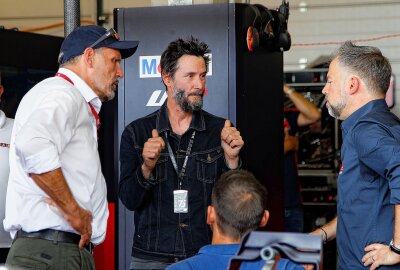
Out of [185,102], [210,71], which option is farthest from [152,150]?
[210,71]

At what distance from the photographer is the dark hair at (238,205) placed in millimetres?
2555

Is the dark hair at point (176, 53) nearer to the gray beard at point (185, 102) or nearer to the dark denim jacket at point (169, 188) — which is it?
the gray beard at point (185, 102)

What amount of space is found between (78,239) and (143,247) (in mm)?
583

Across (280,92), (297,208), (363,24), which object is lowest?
(297,208)

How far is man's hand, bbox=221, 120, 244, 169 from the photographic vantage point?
347 cm

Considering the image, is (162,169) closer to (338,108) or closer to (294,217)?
(338,108)

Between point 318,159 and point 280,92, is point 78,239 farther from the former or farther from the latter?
point 318,159

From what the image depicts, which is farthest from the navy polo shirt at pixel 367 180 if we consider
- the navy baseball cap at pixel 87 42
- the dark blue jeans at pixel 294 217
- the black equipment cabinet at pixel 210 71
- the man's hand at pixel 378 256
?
the dark blue jeans at pixel 294 217

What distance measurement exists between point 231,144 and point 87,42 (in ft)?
2.49

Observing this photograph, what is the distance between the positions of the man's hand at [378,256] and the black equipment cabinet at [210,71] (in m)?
1.62

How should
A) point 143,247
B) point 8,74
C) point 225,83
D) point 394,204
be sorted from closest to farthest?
point 394,204, point 143,247, point 225,83, point 8,74

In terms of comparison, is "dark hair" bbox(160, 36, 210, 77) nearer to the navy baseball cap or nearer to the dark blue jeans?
the navy baseball cap

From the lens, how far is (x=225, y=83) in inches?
178

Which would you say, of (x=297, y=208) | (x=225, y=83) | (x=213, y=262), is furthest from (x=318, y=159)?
(x=213, y=262)
